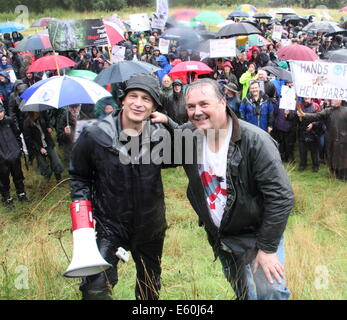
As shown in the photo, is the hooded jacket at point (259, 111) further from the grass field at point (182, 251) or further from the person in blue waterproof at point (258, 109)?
the grass field at point (182, 251)

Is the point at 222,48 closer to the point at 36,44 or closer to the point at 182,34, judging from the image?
the point at 182,34

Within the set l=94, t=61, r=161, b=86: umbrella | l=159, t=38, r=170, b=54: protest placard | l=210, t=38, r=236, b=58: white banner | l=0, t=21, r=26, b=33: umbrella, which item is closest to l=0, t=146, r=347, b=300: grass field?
l=94, t=61, r=161, b=86: umbrella

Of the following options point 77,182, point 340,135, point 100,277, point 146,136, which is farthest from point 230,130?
point 340,135

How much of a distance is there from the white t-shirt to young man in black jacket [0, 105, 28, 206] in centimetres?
463

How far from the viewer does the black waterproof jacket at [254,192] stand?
2490 millimetres

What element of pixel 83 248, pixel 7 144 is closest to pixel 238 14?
pixel 7 144

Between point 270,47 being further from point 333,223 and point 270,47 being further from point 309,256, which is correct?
point 309,256

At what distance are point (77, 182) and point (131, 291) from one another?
1449 mm

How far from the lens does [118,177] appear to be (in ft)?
9.27

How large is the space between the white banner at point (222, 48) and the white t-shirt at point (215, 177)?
8.58 meters

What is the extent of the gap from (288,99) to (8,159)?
4.90 m

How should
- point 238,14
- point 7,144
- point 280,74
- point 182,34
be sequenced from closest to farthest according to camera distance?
point 7,144 < point 280,74 < point 182,34 < point 238,14

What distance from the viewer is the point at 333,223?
5.52 m

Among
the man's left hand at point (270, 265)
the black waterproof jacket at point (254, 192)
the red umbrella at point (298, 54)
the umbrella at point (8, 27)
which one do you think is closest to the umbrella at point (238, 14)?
the umbrella at point (8, 27)
